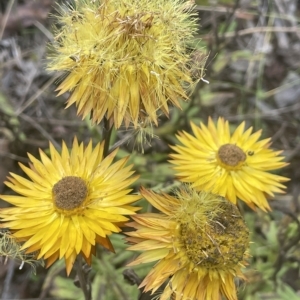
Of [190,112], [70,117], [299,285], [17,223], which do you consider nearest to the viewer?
[17,223]

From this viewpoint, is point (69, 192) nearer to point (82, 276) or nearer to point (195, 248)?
point (82, 276)

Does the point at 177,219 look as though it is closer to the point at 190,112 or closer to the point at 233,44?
the point at 190,112

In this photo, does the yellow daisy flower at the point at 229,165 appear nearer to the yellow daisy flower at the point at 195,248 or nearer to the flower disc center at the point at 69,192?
the yellow daisy flower at the point at 195,248

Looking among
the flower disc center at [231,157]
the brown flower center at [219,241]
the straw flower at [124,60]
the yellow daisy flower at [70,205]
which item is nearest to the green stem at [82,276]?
the yellow daisy flower at [70,205]

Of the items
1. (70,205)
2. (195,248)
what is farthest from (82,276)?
(195,248)

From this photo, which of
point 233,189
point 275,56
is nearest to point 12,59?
point 275,56

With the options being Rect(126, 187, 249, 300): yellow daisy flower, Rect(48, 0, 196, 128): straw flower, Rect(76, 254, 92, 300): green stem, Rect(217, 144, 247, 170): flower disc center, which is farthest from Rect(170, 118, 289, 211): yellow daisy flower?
Rect(76, 254, 92, 300): green stem

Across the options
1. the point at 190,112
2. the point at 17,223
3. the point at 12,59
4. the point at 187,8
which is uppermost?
the point at 12,59
